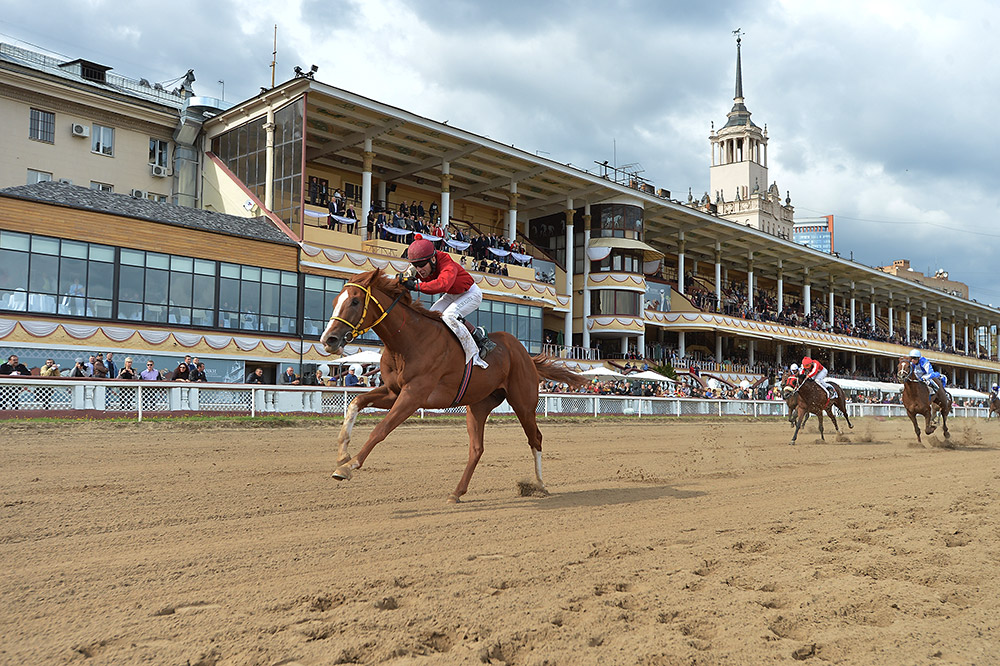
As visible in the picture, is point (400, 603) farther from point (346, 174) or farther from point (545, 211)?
point (545, 211)

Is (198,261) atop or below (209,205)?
below

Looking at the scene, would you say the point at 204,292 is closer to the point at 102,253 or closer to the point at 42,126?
the point at 102,253

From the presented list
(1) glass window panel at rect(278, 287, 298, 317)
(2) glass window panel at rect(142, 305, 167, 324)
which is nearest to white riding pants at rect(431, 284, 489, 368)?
(2) glass window panel at rect(142, 305, 167, 324)

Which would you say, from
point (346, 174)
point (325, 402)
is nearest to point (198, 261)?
point (325, 402)

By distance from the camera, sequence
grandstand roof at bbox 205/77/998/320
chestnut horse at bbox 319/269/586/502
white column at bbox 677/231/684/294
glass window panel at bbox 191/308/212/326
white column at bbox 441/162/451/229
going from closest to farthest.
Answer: chestnut horse at bbox 319/269/586/502, glass window panel at bbox 191/308/212/326, grandstand roof at bbox 205/77/998/320, white column at bbox 441/162/451/229, white column at bbox 677/231/684/294

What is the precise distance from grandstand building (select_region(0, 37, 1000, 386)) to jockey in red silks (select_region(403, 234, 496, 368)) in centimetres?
1968

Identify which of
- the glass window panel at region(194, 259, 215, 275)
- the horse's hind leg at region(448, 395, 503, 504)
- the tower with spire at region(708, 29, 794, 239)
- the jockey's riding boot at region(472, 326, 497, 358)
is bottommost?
the horse's hind leg at region(448, 395, 503, 504)

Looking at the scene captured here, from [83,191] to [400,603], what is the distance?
1078 inches

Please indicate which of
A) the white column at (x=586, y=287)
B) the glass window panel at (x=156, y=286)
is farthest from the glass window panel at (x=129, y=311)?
the white column at (x=586, y=287)

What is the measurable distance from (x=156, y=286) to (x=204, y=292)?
1616mm

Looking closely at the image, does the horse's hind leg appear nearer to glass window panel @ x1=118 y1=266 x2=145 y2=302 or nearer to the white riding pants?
the white riding pants

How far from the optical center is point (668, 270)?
5819 cm

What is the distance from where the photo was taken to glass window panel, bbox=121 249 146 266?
2547 centimetres

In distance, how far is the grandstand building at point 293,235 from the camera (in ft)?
81.5
